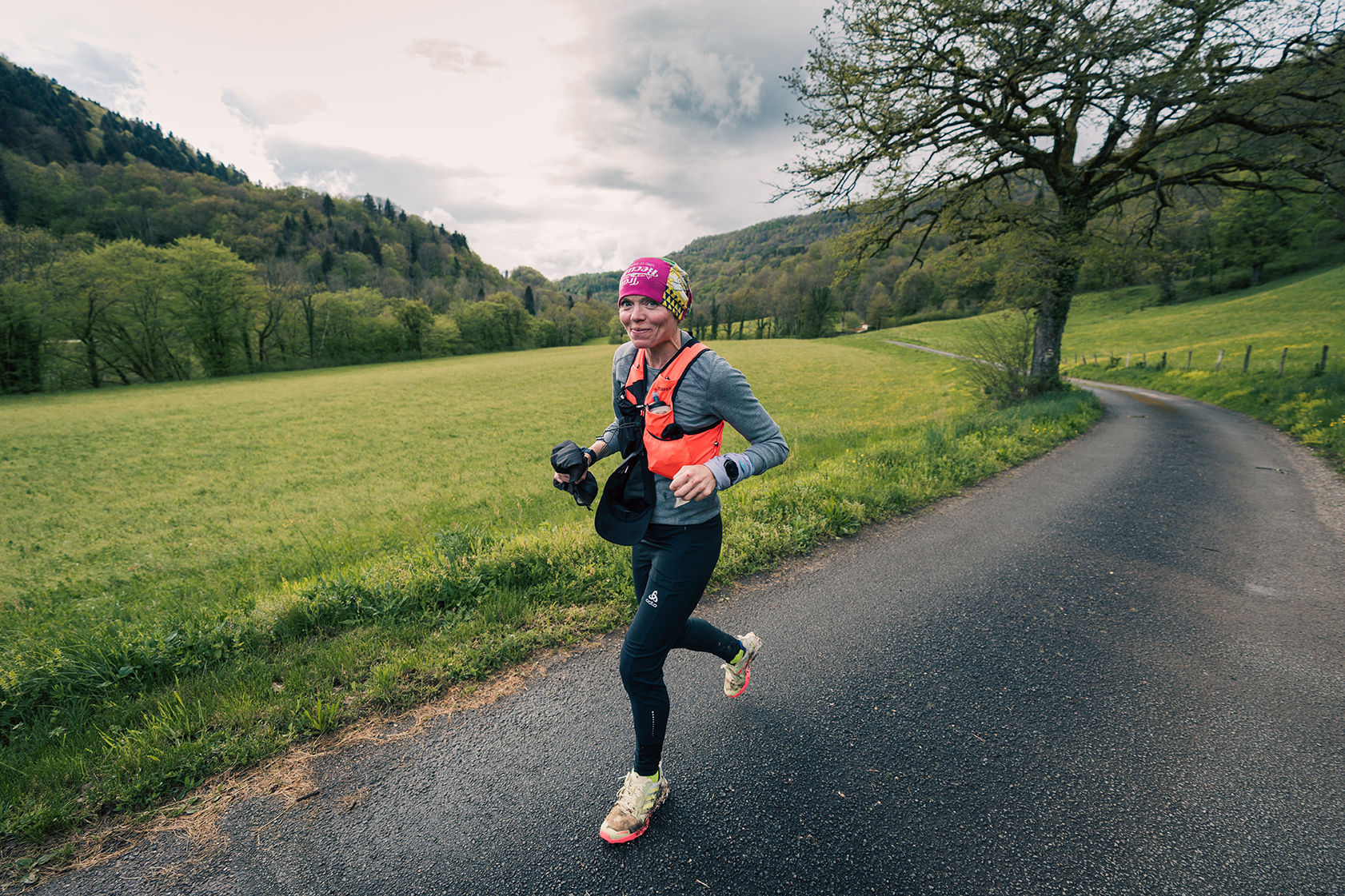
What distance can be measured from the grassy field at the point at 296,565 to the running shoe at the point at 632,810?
5.03 ft

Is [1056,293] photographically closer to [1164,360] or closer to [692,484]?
[692,484]

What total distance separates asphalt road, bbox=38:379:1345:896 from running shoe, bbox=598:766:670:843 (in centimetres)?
7

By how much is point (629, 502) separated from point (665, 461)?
0.95 ft

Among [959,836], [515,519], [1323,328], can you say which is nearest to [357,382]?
[515,519]

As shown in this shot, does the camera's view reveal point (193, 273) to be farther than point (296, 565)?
Yes

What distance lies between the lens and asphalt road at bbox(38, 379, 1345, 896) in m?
2.18

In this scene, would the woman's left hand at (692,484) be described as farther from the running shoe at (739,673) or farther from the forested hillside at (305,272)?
the forested hillside at (305,272)

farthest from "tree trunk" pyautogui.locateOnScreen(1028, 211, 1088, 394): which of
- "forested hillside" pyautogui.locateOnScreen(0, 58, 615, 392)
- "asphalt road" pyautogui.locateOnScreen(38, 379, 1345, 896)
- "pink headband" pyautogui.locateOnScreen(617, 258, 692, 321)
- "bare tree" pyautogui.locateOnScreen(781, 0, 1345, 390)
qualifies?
"forested hillside" pyautogui.locateOnScreen(0, 58, 615, 392)

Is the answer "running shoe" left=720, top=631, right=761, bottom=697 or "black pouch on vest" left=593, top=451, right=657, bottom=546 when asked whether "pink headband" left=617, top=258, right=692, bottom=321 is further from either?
"running shoe" left=720, top=631, right=761, bottom=697

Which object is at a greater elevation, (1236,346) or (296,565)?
(1236,346)

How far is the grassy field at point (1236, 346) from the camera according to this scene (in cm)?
1331

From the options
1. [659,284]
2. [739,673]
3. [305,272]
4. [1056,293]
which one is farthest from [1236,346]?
[305,272]

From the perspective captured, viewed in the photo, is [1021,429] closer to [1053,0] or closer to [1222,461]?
[1222,461]

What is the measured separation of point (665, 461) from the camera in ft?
8.22
